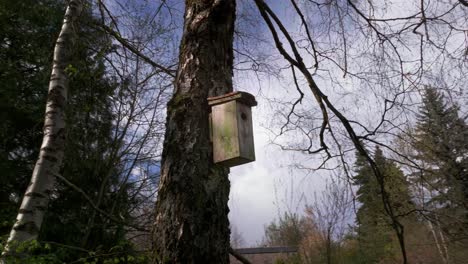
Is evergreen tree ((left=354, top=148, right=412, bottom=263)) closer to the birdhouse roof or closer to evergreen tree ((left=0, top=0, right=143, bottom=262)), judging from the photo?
the birdhouse roof

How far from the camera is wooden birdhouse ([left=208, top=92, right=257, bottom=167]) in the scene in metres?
1.70

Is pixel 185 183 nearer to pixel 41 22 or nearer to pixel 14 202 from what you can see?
pixel 14 202

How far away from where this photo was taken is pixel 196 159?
65.6 inches

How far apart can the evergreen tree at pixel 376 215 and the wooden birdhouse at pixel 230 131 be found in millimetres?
1670

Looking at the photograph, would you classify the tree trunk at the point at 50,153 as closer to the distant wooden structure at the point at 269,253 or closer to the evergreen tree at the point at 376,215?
the evergreen tree at the point at 376,215

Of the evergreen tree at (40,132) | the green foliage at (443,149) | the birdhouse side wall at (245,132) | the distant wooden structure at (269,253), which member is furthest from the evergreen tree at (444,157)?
the evergreen tree at (40,132)

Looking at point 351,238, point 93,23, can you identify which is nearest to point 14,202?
point 93,23

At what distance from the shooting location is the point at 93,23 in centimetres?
384

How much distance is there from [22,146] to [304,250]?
5129 mm

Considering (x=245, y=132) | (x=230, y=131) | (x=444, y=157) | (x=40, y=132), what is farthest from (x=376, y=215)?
(x=40, y=132)

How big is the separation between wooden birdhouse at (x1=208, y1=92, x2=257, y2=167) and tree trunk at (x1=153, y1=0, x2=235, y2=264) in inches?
1.6

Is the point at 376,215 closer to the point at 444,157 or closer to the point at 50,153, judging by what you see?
the point at 444,157

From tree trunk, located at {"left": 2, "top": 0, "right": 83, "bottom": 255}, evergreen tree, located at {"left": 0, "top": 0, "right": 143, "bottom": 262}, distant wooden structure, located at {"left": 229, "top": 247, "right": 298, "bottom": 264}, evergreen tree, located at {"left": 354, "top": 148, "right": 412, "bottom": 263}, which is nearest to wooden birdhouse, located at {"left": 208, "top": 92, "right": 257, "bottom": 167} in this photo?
tree trunk, located at {"left": 2, "top": 0, "right": 83, "bottom": 255}

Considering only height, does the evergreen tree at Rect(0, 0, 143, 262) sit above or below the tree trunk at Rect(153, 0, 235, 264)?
above
